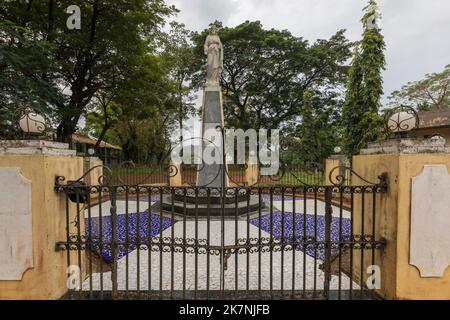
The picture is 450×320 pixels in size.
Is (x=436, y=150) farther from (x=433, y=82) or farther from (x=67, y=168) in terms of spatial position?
(x=433, y=82)

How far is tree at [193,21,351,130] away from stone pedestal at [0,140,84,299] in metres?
21.1

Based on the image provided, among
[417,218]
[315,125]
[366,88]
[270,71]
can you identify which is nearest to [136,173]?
[417,218]

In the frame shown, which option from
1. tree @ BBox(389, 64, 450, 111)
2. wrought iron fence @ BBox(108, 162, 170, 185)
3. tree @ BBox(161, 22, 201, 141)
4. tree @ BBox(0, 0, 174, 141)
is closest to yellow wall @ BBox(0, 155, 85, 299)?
wrought iron fence @ BBox(108, 162, 170, 185)

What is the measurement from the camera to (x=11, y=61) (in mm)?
7488

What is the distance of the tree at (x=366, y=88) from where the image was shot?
13766 millimetres

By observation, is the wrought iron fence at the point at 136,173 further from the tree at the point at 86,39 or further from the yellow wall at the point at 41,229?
the tree at the point at 86,39

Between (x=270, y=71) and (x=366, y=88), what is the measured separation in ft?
32.8

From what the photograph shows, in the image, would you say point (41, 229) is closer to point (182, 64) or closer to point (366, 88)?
point (366, 88)

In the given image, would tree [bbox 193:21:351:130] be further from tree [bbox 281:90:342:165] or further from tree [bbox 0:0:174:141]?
tree [bbox 0:0:174:141]

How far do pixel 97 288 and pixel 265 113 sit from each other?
76.1ft

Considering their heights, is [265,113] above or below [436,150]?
above

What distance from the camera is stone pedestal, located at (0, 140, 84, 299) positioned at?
8.93 feet

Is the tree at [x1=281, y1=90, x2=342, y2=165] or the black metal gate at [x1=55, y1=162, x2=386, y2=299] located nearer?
the black metal gate at [x1=55, y1=162, x2=386, y2=299]

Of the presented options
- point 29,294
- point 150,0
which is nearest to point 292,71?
point 150,0
